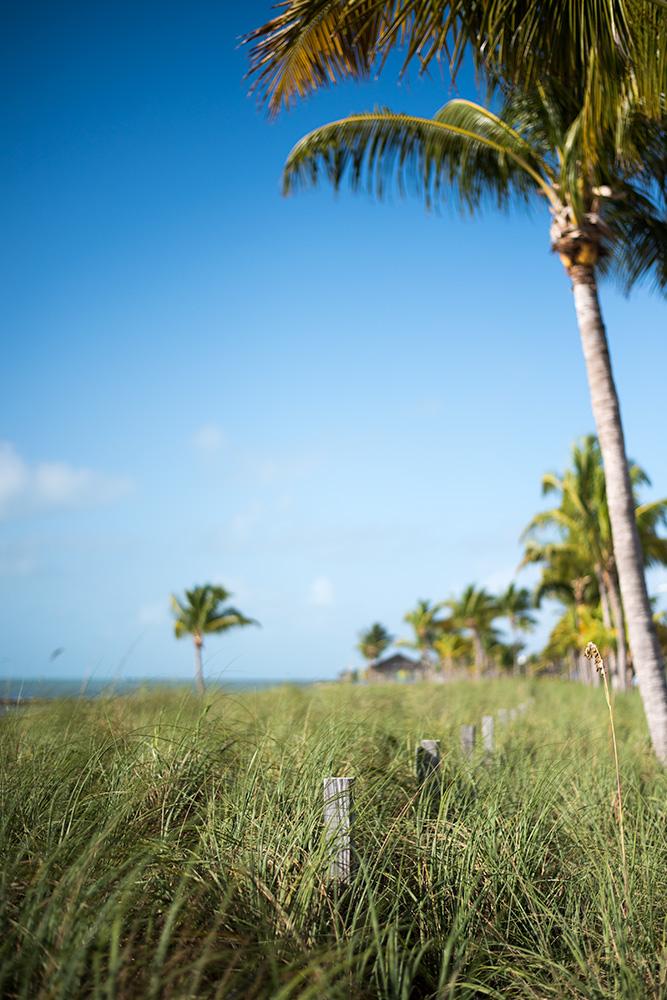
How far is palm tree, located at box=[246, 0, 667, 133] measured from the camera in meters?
5.22

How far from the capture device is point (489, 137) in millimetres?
8828

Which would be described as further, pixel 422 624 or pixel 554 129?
pixel 422 624

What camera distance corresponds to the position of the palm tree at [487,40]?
5.22m

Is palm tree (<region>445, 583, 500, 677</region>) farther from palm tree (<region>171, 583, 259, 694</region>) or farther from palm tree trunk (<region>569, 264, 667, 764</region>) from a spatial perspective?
palm tree trunk (<region>569, 264, 667, 764</region>)

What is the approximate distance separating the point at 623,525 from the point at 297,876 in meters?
5.27

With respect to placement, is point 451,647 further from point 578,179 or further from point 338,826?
point 338,826

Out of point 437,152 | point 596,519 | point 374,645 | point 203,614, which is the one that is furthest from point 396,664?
point 437,152

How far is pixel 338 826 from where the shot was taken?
285 centimetres

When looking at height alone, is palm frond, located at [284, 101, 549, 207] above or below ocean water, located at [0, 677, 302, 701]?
above

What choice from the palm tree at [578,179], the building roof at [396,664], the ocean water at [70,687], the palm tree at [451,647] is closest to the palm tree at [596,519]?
the palm tree at [578,179]

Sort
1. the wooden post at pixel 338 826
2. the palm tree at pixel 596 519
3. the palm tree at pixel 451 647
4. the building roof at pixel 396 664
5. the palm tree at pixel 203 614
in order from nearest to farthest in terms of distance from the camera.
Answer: the wooden post at pixel 338 826, the palm tree at pixel 596 519, the palm tree at pixel 203 614, the palm tree at pixel 451 647, the building roof at pixel 396 664

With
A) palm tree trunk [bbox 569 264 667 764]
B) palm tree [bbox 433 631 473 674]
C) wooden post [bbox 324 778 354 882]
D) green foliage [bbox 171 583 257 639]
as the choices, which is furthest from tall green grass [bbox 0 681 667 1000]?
palm tree [bbox 433 631 473 674]

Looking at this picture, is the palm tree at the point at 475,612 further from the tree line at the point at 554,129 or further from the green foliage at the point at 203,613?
the tree line at the point at 554,129

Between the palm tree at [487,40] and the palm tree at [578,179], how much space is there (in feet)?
2.19
